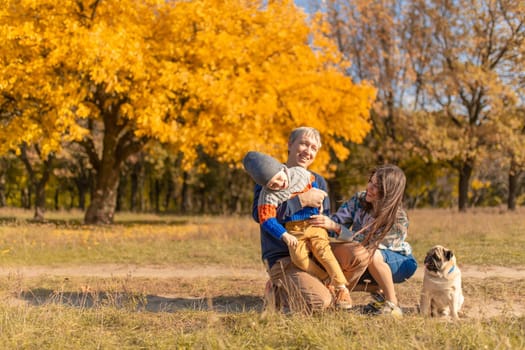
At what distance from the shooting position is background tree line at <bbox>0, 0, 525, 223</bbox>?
14836mm

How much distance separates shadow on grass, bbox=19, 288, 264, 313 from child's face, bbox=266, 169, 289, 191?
1494 millimetres

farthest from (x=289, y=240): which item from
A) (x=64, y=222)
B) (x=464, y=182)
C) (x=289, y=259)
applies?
(x=464, y=182)

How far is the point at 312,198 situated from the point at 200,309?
170 cm

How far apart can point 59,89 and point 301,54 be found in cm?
773

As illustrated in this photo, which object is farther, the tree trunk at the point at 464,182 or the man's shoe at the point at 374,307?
the tree trunk at the point at 464,182

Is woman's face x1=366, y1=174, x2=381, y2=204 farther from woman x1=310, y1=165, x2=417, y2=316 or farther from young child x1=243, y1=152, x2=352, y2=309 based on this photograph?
young child x1=243, y1=152, x2=352, y2=309

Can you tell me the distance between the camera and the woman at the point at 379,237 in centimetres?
502

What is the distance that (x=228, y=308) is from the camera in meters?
5.98

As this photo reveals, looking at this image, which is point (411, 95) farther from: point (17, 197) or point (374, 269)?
point (17, 197)

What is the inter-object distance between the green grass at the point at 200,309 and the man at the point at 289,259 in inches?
7.4

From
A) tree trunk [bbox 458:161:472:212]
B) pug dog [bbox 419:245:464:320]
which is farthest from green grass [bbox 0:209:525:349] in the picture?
tree trunk [bbox 458:161:472:212]

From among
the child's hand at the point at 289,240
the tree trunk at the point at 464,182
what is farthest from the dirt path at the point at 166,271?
the tree trunk at the point at 464,182

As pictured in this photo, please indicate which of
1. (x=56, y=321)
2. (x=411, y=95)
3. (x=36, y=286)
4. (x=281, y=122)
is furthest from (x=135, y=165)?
(x=56, y=321)

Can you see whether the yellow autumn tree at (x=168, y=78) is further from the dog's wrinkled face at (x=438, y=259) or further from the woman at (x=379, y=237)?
the dog's wrinkled face at (x=438, y=259)
